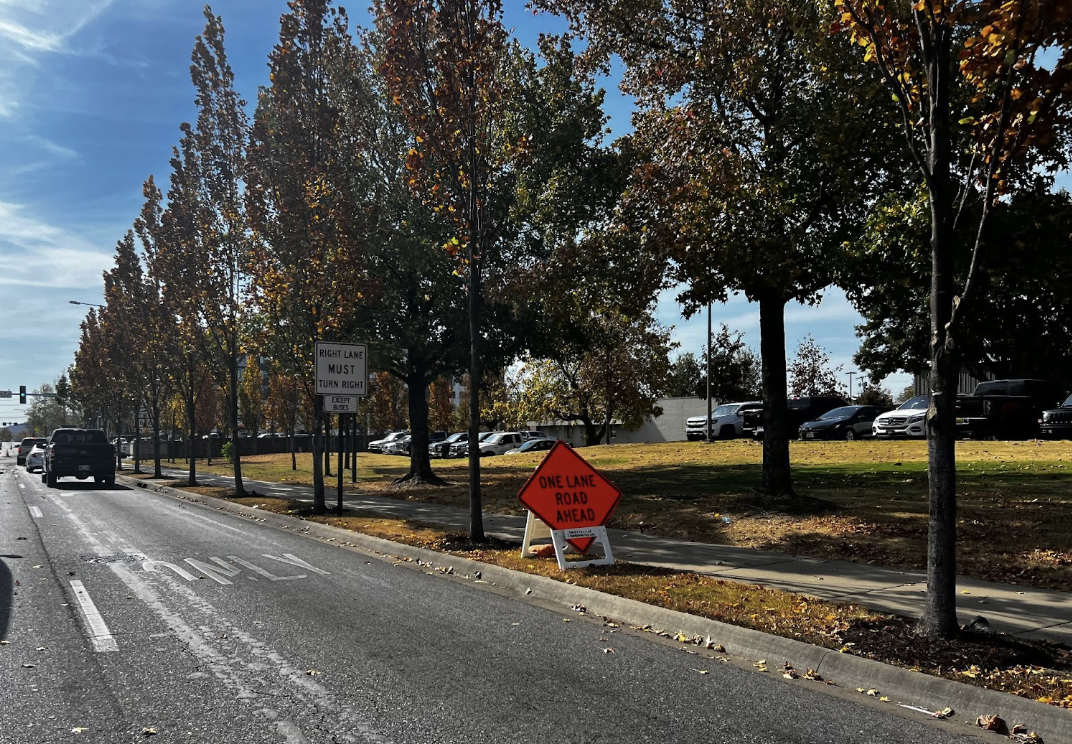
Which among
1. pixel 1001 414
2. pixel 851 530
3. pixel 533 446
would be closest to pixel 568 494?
pixel 851 530

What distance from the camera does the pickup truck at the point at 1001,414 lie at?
2845 cm

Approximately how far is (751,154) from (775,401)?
407 centimetres

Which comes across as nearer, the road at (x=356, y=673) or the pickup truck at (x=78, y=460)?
the road at (x=356, y=673)

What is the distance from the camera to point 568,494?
10062 millimetres

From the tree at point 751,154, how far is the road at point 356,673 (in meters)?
6.42

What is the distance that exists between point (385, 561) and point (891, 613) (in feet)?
22.1

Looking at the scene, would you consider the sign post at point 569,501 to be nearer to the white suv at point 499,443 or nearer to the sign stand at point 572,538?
the sign stand at point 572,538

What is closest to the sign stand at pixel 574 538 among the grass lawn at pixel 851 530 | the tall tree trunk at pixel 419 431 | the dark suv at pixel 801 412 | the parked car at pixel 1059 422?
the grass lawn at pixel 851 530

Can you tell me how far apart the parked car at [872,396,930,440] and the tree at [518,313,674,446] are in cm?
1854

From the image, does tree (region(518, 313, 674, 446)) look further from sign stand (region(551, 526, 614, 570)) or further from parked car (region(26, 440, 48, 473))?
sign stand (region(551, 526, 614, 570))

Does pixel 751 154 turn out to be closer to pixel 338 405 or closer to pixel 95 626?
pixel 338 405

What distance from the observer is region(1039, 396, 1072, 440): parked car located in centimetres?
2567

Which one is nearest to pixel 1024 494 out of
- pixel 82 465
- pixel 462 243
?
pixel 462 243

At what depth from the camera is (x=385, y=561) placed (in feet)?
37.1
